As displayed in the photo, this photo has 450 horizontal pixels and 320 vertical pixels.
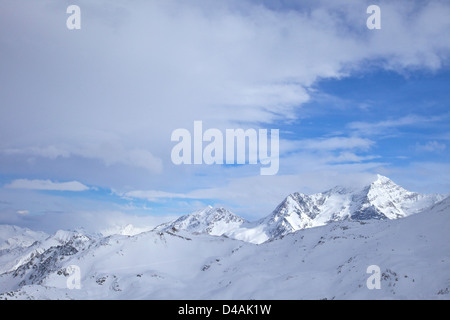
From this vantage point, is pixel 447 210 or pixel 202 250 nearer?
pixel 447 210

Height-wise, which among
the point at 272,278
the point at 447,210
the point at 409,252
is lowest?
the point at 272,278

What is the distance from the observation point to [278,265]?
143ft

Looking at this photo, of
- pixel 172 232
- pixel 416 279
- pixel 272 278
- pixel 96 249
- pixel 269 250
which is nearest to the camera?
pixel 416 279

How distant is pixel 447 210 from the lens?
40.8 m

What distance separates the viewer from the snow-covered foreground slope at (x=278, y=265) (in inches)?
1123

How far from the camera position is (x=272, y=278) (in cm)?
3616

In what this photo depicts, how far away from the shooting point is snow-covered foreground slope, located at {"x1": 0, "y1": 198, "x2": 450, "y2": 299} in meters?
28.5
